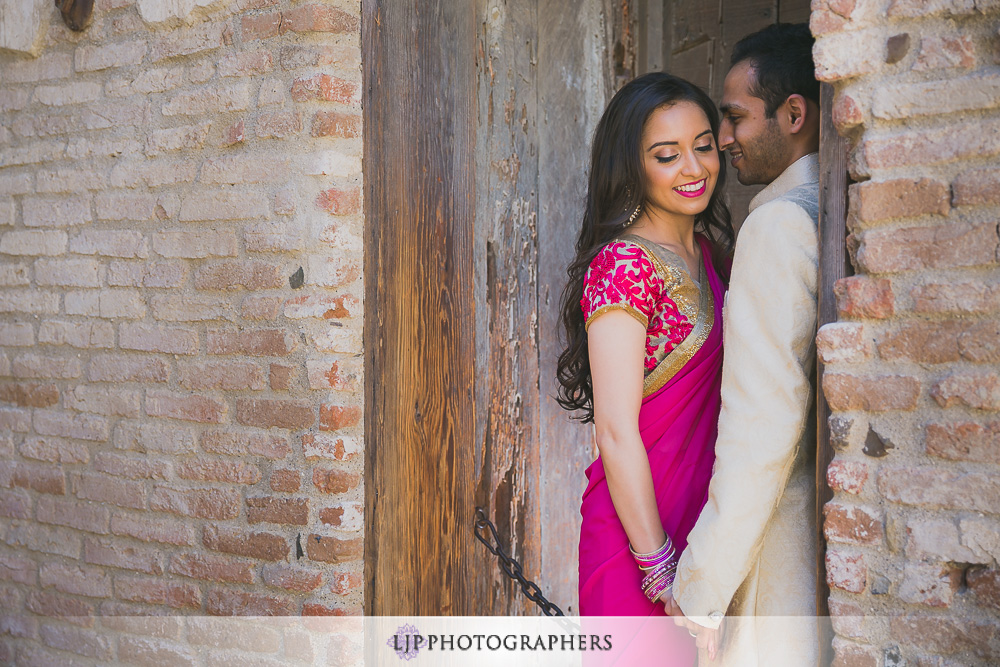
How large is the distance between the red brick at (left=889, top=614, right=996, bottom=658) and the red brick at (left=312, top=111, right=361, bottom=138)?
1.60m

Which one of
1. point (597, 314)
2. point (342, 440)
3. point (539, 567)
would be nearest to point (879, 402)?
point (597, 314)

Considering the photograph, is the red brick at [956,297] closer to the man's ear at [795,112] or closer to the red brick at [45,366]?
the man's ear at [795,112]

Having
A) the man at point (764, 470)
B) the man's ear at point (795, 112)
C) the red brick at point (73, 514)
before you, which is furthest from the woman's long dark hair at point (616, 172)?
the red brick at point (73, 514)

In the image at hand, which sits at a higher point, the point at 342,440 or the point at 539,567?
the point at 342,440

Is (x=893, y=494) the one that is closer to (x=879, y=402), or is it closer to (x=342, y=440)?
(x=879, y=402)

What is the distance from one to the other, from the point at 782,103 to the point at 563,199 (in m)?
1.19

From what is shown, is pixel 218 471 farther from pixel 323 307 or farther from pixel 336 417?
pixel 323 307

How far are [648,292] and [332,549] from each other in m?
1.00

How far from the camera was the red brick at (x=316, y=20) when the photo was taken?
2.05 meters

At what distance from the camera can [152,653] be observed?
7.54ft

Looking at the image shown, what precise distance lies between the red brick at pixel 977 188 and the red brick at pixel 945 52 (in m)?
0.18

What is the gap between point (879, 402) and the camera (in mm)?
1384

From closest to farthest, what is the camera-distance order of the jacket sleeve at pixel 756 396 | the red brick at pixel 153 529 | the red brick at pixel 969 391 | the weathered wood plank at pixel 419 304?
the red brick at pixel 969 391 < the jacket sleeve at pixel 756 396 < the weathered wood plank at pixel 419 304 < the red brick at pixel 153 529

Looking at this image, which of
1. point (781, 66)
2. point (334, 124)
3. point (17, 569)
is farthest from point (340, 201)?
point (17, 569)
